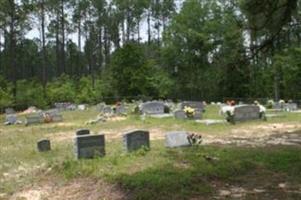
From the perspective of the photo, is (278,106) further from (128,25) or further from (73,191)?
(128,25)

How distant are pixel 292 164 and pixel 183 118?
43.5ft

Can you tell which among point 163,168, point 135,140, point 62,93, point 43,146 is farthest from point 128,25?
point 163,168

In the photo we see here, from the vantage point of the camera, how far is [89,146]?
12.9 meters

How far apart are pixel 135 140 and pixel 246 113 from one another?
34.5ft

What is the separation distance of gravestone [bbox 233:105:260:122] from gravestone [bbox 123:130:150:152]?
9.49 meters

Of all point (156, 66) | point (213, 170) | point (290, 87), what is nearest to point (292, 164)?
point (213, 170)

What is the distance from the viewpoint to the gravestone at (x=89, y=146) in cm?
1265

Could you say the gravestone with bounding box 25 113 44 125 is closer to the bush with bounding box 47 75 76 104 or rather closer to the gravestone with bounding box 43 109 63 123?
the gravestone with bounding box 43 109 63 123

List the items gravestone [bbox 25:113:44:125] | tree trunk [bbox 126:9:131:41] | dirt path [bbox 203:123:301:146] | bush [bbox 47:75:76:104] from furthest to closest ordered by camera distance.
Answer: tree trunk [bbox 126:9:131:41], bush [bbox 47:75:76:104], gravestone [bbox 25:113:44:125], dirt path [bbox 203:123:301:146]

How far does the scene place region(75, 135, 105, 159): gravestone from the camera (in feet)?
41.5

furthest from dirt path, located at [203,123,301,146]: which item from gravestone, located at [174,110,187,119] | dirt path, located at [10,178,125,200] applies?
dirt path, located at [10,178,125,200]

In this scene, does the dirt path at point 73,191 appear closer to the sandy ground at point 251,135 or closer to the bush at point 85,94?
the sandy ground at point 251,135

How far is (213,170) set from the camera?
10.7m

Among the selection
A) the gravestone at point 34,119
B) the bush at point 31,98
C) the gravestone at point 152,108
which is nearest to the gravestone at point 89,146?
the gravestone at point 34,119
